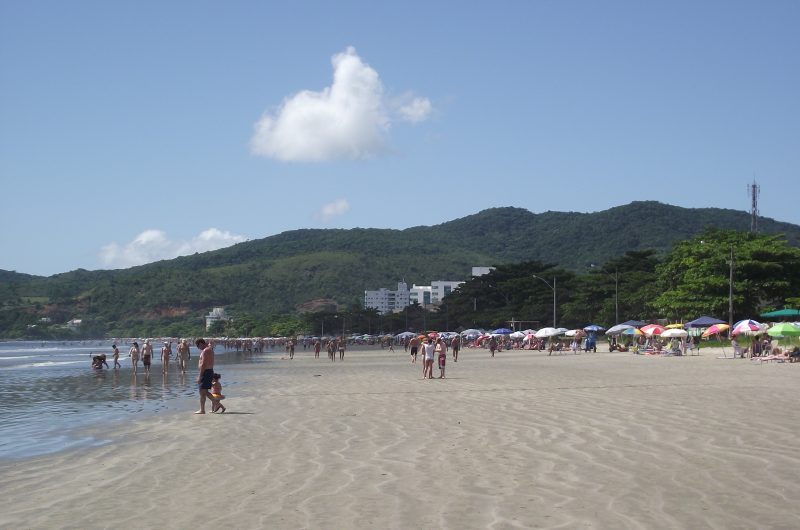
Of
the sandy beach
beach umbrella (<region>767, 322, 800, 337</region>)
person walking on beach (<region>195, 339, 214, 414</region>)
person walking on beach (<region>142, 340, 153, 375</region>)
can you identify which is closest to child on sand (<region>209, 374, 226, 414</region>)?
person walking on beach (<region>195, 339, 214, 414</region>)

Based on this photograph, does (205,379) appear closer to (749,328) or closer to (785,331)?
Answer: (785,331)

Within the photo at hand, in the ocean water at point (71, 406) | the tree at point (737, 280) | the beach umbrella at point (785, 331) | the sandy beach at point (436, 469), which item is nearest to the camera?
the sandy beach at point (436, 469)

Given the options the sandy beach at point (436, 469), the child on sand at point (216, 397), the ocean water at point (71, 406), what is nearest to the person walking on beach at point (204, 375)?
the child on sand at point (216, 397)

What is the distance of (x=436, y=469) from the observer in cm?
843

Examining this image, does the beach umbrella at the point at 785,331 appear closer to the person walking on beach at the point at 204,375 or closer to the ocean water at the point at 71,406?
the ocean water at the point at 71,406

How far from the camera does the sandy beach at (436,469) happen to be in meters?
6.36

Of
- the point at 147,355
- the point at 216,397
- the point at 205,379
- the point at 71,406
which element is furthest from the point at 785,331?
the point at 71,406

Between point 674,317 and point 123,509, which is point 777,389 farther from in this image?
point 674,317

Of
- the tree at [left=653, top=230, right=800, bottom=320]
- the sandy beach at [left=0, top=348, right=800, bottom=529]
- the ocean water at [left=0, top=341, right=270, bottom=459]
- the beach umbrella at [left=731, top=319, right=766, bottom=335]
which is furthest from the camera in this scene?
the tree at [left=653, top=230, right=800, bottom=320]

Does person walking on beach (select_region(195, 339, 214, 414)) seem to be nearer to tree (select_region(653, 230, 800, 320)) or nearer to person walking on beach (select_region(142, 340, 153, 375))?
person walking on beach (select_region(142, 340, 153, 375))

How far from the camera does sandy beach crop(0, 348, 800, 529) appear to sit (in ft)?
20.9

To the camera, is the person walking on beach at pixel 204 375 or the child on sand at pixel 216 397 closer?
the person walking on beach at pixel 204 375

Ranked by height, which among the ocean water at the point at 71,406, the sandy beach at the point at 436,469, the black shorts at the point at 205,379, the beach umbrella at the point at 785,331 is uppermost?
the beach umbrella at the point at 785,331

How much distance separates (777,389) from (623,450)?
11.0 metres
